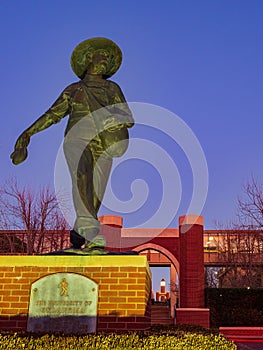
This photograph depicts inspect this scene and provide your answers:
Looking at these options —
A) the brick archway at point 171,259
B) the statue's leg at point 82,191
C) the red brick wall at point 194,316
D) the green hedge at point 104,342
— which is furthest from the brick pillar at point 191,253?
the green hedge at point 104,342

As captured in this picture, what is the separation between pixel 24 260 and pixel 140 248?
2289cm

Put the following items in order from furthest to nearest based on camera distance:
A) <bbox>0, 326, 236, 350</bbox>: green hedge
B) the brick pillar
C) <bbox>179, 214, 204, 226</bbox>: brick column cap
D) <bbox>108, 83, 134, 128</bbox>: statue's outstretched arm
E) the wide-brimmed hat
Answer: <bbox>179, 214, 204, 226</bbox>: brick column cap < the brick pillar < the wide-brimmed hat < <bbox>108, 83, 134, 128</bbox>: statue's outstretched arm < <bbox>0, 326, 236, 350</bbox>: green hedge

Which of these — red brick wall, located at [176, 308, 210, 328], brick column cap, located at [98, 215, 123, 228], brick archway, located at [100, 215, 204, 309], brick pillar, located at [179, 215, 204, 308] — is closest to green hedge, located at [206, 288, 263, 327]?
red brick wall, located at [176, 308, 210, 328]

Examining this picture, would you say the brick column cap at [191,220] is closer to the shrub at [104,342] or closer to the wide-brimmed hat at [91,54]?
the wide-brimmed hat at [91,54]

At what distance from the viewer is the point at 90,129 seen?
562cm

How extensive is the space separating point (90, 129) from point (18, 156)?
1092 millimetres

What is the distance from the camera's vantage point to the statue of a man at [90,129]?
210 inches

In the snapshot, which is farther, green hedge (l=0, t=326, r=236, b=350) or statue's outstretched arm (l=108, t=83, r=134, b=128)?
statue's outstretched arm (l=108, t=83, r=134, b=128)

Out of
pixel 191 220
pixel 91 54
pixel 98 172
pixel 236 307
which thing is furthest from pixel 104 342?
pixel 191 220

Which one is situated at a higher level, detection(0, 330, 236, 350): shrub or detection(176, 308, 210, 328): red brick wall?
detection(0, 330, 236, 350): shrub

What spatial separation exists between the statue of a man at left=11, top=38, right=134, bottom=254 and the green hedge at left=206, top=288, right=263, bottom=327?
15130mm

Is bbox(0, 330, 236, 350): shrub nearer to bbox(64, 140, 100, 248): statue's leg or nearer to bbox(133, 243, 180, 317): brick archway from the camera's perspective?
bbox(64, 140, 100, 248): statue's leg

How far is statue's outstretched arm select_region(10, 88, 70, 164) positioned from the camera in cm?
587

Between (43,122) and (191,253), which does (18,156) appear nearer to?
(43,122)
